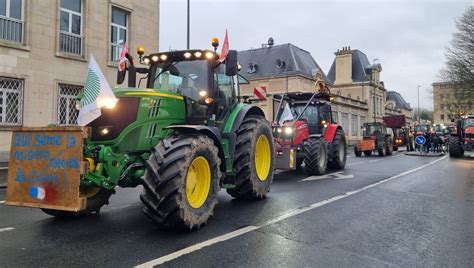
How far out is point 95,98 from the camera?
523cm

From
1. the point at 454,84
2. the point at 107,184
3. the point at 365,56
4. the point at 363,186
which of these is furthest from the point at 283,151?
the point at 365,56

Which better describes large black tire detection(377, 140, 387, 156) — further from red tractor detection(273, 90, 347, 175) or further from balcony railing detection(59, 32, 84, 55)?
balcony railing detection(59, 32, 84, 55)

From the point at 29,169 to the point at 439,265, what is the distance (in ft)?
16.5

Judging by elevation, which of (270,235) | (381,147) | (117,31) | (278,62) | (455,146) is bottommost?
(270,235)

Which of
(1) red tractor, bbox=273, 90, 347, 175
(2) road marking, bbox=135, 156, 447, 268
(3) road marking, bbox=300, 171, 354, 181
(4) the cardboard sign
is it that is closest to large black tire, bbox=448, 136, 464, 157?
(1) red tractor, bbox=273, 90, 347, 175

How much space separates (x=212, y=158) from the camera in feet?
18.7

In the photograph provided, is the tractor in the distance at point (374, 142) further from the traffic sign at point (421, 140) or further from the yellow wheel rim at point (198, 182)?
the yellow wheel rim at point (198, 182)

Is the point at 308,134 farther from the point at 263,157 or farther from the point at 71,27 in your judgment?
the point at 71,27

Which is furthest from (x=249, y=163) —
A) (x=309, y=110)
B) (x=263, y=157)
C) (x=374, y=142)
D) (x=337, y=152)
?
(x=374, y=142)

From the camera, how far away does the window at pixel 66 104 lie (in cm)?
1728

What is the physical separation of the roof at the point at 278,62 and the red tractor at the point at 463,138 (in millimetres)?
23513

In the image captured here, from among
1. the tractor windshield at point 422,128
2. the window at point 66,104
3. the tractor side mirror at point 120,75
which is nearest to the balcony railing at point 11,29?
the window at point 66,104

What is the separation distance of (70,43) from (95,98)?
557 inches

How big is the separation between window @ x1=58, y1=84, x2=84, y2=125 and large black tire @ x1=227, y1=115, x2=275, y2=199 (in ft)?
40.0
